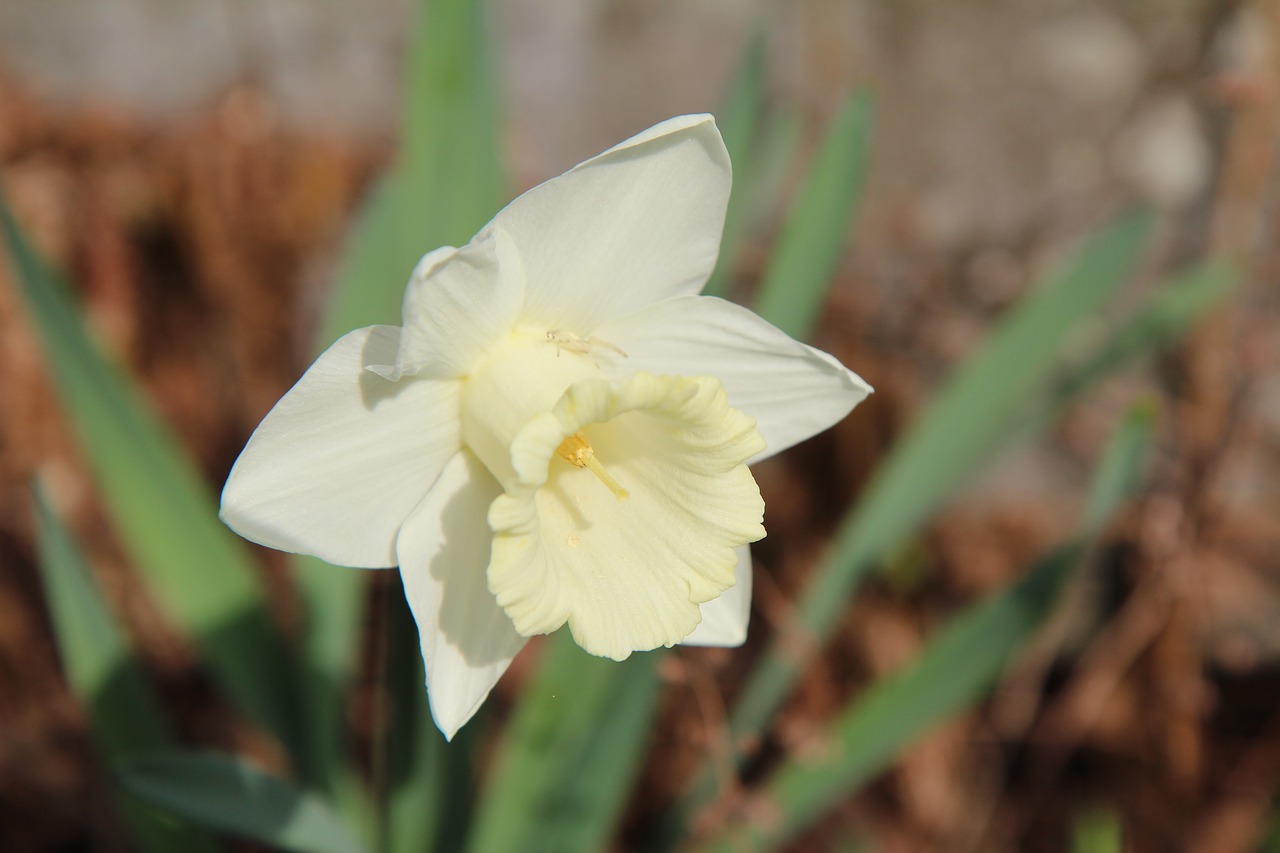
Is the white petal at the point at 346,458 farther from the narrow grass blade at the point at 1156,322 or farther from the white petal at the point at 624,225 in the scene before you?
the narrow grass blade at the point at 1156,322

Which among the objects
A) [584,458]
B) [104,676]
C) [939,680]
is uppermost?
[584,458]

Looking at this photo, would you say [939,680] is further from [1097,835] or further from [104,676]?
[104,676]

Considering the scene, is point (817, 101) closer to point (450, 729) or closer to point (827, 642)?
point (827, 642)

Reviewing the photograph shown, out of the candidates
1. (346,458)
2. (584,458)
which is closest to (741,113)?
(584,458)

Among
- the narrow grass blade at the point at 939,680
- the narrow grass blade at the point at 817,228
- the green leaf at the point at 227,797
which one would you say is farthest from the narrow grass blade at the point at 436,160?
the narrow grass blade at the point at 939,680

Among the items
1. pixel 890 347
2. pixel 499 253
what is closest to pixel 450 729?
pixel 499 253
